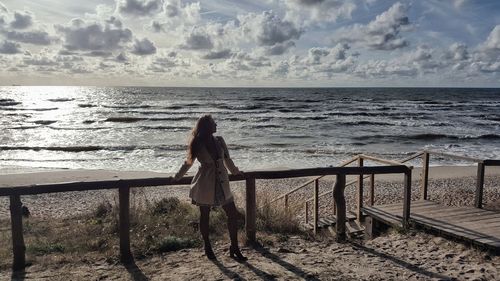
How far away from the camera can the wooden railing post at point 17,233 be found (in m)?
4.89

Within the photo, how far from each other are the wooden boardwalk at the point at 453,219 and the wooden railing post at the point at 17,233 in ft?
17.2

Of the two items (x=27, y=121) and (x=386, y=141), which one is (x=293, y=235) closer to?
(x=386, y=141)

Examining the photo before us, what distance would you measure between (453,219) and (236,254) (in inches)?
138

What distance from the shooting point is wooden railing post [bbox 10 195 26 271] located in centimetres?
489

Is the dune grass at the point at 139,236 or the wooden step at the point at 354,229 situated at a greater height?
the dune grass at the point at 139,236

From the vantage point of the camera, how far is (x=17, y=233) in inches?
196

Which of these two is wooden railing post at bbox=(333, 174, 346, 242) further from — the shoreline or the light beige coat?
the shoreline

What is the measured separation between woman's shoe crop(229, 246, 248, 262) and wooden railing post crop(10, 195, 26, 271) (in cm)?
246

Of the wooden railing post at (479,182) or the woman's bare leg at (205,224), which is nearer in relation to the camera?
the woman's bare leg at (205,224)

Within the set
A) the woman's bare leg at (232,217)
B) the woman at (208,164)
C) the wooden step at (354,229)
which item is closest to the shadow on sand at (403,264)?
the woman's bare leg at (232,217)

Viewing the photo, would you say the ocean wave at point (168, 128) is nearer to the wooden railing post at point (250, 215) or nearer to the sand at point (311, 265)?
the wooden railing post at point (250, 215)

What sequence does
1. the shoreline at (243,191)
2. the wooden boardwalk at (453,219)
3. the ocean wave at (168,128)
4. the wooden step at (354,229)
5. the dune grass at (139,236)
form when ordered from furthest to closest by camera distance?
the ocean wave at (168,128) → the shoreline at (243,191) → the wooden step at (354,229) → the wooden boardwalk at (453,219) → the dune grass at (139,236)

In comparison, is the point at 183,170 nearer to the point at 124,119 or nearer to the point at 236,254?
the point at 236,254

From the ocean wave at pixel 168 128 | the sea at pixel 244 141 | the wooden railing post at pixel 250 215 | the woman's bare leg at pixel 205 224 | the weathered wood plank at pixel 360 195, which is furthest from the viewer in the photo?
the ocean wave at pixel 168 128
